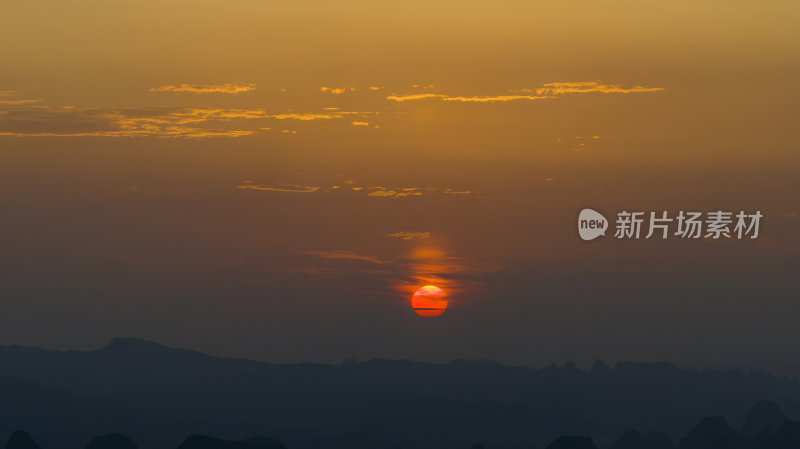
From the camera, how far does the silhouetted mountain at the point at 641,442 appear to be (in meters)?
177

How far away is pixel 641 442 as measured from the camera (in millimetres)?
179625

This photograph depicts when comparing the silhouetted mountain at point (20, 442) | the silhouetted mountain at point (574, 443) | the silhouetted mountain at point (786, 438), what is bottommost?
the silhouetted mountain at point (20, 442)

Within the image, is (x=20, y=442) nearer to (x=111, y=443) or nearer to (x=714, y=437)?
(x=111, y=443)

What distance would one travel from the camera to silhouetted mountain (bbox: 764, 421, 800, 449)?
15688 centimetres

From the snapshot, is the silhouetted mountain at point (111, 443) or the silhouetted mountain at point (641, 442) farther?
the silhouetted mountain at point (641, 442)

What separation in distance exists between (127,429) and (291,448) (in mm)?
36583

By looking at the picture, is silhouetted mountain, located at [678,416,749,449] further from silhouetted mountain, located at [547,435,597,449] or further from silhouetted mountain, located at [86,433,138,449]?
silhouetted mountain, located at [86,433,138,449]

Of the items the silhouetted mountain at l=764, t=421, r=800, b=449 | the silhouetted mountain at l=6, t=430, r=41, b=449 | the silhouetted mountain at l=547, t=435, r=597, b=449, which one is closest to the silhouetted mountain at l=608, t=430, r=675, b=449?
the silhouetted mountain at l=764, t=421, r=800, b=449

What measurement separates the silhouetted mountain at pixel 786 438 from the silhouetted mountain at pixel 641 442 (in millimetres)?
22263

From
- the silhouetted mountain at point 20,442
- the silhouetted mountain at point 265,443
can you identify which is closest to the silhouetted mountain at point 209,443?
the silhouetted mountain at point 265,443

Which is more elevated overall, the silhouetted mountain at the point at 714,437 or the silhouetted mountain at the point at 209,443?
the silhouetted mountain at the point at 714,437

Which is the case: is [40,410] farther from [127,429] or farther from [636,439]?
[636,439]

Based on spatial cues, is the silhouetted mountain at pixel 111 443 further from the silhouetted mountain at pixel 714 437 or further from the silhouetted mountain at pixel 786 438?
the silhouetted mountain at pixel 786 438

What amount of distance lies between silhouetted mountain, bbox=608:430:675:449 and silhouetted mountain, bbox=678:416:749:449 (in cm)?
957
